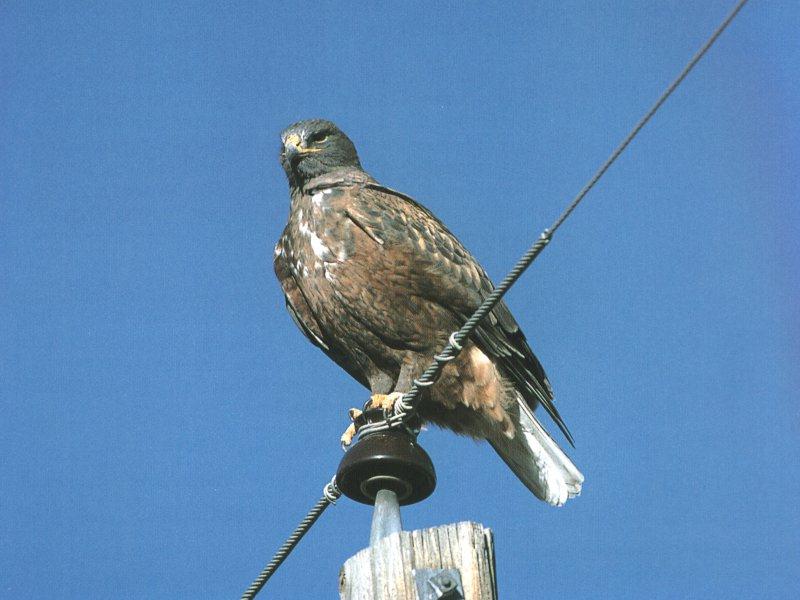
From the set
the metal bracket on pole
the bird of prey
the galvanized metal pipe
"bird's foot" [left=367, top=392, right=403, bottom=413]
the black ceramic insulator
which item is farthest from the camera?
the bird of prey

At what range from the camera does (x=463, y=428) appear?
20.1 feet

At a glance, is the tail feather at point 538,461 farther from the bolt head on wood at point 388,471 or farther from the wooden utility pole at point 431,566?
the wooden utility pole at point 431,566

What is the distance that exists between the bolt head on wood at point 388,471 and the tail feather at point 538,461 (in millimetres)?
2074

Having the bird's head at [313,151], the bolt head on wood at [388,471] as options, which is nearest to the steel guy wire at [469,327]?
the bolt head on wood at [388,471]

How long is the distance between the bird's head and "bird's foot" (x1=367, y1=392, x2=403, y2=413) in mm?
1576

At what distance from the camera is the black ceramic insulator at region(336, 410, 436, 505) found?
4.00m

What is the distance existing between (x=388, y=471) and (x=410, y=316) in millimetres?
1832

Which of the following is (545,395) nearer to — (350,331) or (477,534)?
(350,331)

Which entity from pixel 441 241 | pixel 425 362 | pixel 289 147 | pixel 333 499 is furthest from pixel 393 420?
pixel 289 147

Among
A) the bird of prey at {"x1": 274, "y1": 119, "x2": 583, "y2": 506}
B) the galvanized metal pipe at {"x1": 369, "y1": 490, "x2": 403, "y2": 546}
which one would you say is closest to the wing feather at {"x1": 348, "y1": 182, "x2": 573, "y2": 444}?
the bird of prey at {"x1": 274, "y1": 119, "x2": 583, "y2": 506}

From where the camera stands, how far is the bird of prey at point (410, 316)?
578 cm

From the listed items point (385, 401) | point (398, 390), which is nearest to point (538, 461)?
point (398, 390)

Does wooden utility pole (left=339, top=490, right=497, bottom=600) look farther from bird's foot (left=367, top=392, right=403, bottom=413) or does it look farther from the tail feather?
the tail feather

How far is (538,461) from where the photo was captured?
6105 millimetres
